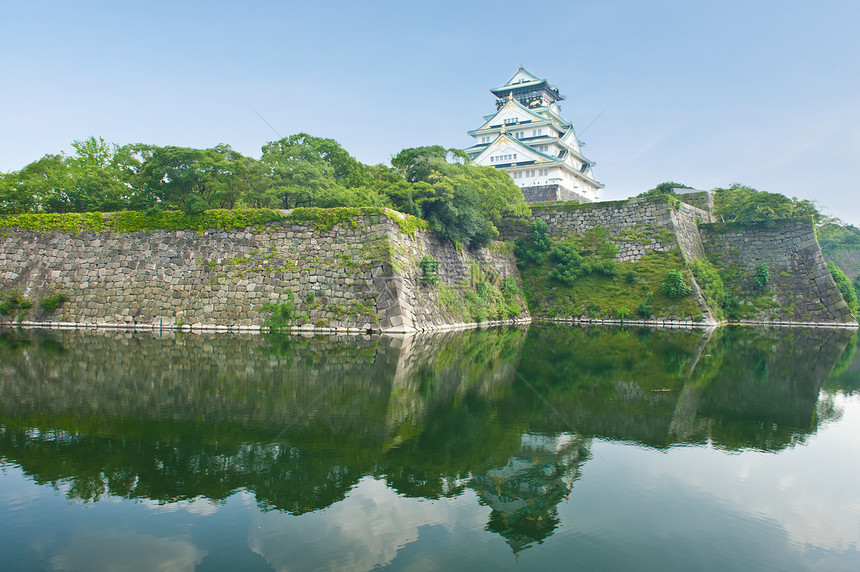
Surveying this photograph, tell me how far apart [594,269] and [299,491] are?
31.2 meters

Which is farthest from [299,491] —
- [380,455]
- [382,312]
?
[382,312]

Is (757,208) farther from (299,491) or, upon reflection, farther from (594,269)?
(299,491)

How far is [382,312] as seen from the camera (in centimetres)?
2238

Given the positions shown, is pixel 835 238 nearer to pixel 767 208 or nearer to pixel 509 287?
pixel 767 208

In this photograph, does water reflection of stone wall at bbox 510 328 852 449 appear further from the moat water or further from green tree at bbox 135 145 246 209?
green tree at bbox 135 145 246 209

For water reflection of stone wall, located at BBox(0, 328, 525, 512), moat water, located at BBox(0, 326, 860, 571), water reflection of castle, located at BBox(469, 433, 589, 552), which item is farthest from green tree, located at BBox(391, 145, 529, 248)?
water reflection of castle, located at BBox(469, 433, 589, 552)

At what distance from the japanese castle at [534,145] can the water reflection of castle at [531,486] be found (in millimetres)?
43526

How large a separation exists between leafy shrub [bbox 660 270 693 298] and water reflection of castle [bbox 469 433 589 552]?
26.3 metres

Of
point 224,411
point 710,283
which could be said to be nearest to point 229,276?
point 224,411

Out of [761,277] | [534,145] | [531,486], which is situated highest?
[534,145]

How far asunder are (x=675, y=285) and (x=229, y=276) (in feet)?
75.9

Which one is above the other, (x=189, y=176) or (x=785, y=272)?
(x=189, y=176)

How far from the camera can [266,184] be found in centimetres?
2609

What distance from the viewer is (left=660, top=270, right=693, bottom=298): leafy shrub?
3131 cm
